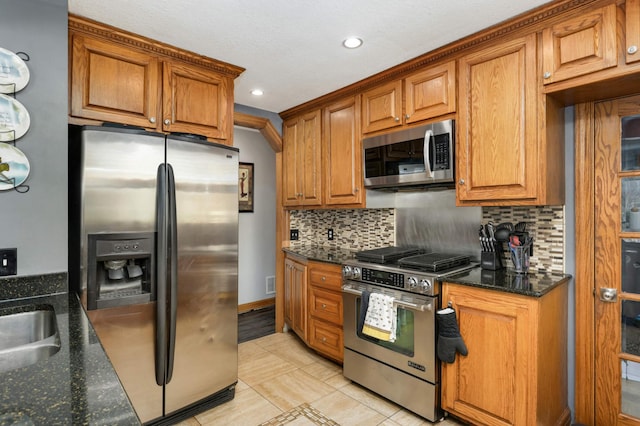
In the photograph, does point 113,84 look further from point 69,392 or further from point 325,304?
point 325,304

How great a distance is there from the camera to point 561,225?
2.16 meters

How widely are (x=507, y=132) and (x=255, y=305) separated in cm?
381

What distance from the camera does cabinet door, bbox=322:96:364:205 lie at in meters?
2.98

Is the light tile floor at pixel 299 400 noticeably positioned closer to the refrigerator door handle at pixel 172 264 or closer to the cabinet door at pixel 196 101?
the refrigerator door handle at pixel 172 264

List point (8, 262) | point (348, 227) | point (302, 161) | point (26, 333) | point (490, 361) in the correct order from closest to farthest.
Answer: point (26, 333)
point (8, 262)
point (490, 361)
point (302, 161)
point (348, 227)

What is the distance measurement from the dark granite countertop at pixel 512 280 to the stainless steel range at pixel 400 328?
11cm

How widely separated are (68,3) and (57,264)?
53.7 inches

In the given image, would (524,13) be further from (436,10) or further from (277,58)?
(277,58)

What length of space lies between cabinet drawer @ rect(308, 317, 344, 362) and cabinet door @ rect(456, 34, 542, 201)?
4.97 feet

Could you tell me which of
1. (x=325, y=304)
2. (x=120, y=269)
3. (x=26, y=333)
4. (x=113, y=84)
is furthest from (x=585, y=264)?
(x=113, y=84)

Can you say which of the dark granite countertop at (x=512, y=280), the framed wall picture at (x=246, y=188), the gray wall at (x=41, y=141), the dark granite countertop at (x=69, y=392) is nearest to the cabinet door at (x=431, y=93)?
the dark granite countertop at (x=512, y=280)

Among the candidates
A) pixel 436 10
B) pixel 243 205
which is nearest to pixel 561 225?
pixel 436 10

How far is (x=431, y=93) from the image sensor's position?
242 centimetres

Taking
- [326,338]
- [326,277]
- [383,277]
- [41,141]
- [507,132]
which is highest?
[507,132]
